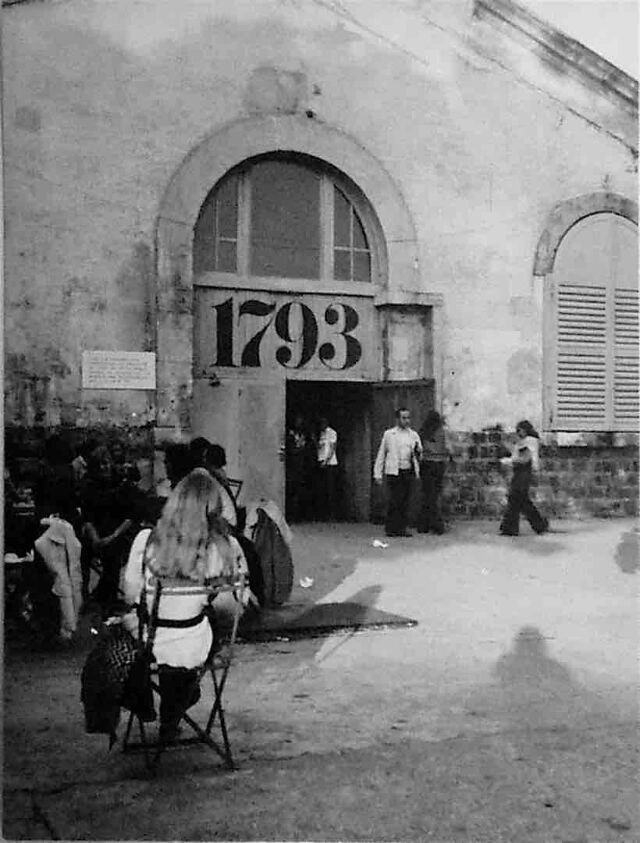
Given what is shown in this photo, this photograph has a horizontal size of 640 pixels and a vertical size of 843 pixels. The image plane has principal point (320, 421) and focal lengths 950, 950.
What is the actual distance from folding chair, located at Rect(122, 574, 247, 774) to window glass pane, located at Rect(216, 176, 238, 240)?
142cm

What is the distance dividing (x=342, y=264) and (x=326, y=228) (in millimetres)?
165

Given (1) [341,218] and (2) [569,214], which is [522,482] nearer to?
(2) [569,214]

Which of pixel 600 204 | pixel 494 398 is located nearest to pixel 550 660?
pixel 494 398

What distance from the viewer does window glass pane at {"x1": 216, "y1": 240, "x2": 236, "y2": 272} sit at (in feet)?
12.5

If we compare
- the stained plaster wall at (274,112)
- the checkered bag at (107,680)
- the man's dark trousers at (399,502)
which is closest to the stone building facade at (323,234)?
the stained plaster wall at (274,112)

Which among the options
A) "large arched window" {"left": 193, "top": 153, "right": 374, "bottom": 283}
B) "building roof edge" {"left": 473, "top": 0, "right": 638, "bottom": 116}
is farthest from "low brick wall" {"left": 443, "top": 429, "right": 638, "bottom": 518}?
"building roof edge" {"left": 473, "top": 0, "right": 638, "bottom": 116}

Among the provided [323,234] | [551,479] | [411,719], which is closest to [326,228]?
[323,234]

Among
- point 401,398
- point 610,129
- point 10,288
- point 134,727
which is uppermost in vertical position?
point 610,129

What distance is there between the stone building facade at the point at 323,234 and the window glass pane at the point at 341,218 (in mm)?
13

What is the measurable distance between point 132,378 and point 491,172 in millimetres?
1732

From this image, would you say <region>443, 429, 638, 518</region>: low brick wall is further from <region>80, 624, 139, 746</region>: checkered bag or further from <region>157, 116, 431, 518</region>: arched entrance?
<region>80, 624, 139, 746</region>: checkered bag

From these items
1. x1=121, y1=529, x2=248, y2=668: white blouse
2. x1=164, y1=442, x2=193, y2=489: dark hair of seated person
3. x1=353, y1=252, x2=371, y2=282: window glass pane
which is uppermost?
x1=353, y1=252, x2=371, y2=282: window glass pane

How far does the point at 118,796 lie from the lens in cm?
305

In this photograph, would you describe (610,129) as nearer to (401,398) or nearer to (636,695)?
(401,398)
